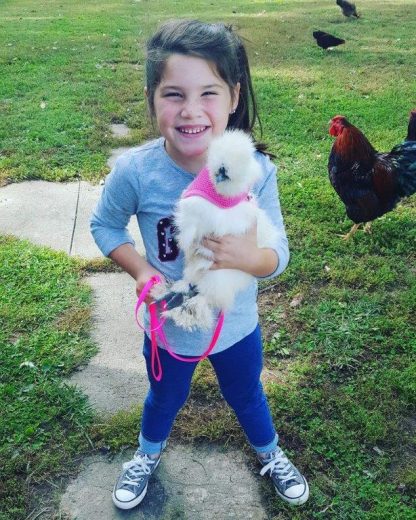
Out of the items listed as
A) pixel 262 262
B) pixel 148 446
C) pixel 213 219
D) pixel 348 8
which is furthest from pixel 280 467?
pixel 348 8

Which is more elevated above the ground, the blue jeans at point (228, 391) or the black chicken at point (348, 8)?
the blue jeans at point (228, 391)

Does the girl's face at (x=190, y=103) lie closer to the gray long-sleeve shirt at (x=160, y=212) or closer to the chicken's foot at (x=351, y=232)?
the gray long-sleeve shirt at (x=160, y=212)

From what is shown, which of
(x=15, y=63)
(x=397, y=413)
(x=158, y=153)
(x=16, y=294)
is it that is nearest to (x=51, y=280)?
(x=16, y=294)

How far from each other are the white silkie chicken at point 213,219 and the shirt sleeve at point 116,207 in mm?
340

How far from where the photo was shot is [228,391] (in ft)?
6.82

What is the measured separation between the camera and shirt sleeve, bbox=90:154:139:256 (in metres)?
1.82

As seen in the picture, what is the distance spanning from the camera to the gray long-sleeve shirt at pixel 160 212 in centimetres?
181

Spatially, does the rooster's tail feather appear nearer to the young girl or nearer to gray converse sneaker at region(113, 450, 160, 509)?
the young girl

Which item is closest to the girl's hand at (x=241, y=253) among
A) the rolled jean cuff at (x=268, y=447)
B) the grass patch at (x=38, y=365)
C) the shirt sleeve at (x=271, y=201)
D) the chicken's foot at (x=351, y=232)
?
the shirt sleeve at (x=271, y=201)

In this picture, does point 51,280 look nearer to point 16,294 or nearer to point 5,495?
point 16,294

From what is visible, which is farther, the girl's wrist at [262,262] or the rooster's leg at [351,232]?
the rooster's leg at [351,232]

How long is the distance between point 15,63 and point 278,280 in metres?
6.49

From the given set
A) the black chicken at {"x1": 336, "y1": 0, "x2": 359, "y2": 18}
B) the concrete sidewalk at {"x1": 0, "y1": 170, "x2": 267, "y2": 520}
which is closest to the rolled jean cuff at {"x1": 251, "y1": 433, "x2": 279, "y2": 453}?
the concrete sidewalk at {"x1": 0, "y1": 170, "x2": 267, "y2": 520}

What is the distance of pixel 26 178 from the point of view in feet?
15.2
